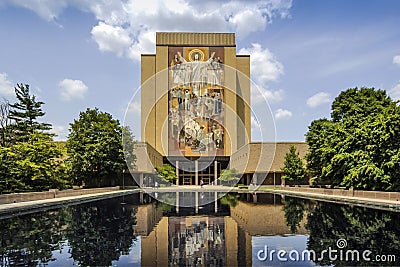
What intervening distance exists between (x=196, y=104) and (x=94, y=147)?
22952mm

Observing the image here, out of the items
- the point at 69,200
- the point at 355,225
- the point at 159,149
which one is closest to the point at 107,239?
the point at 355,225

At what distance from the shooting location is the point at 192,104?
5566 centimetres

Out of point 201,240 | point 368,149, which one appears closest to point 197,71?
point 368,149

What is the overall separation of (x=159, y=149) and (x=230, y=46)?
63.5ft

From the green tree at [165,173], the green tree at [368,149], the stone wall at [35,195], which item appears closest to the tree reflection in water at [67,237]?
the stone wall at [35,195]

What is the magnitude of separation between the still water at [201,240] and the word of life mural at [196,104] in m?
39.8

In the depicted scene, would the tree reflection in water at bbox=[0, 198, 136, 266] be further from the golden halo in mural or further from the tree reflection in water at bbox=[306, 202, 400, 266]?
the golden halo in mural

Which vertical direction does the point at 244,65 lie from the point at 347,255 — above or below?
above

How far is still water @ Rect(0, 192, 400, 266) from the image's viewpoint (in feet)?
25.7

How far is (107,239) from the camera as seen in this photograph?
10.2 meters

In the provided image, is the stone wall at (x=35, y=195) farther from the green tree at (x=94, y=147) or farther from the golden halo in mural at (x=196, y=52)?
the golden halo in mural at (x=196, y=52)

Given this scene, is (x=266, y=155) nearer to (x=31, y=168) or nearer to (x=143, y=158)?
(x=143, y=158)

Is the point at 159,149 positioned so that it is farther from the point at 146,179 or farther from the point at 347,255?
the point at 347,255

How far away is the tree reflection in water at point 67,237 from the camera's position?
8109 millimetres
